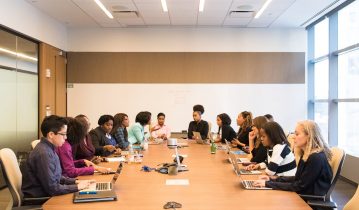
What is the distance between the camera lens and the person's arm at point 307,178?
108 inches

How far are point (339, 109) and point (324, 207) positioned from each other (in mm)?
4899

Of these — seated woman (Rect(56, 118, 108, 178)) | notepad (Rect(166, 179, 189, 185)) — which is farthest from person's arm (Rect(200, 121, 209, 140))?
notepad (Rect(166, 179, 189, 185))

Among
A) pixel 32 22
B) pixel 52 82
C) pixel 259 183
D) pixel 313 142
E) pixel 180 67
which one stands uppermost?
pixel 32 22

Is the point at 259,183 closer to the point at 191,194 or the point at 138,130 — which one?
the point at 191,194

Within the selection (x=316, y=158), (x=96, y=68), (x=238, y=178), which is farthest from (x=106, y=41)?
(x=316, y=158)

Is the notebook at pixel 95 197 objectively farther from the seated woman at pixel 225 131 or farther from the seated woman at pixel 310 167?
the seated woman at pixel 225 131

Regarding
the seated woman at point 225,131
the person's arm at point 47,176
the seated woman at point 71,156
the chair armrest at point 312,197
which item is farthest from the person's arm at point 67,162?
the seated woman at point 225,131

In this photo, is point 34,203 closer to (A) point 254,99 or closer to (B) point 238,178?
Result: (B) point 238,178

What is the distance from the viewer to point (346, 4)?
623cm

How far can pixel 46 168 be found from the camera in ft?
8.52

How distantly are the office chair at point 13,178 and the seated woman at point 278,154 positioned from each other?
6.82 feet

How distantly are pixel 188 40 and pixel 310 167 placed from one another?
19.6 feet

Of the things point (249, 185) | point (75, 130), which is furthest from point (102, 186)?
point (249, 185)

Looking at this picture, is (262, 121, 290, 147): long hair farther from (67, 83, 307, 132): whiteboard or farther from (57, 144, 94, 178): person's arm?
(67, 83, 307, 132): whiteboard
